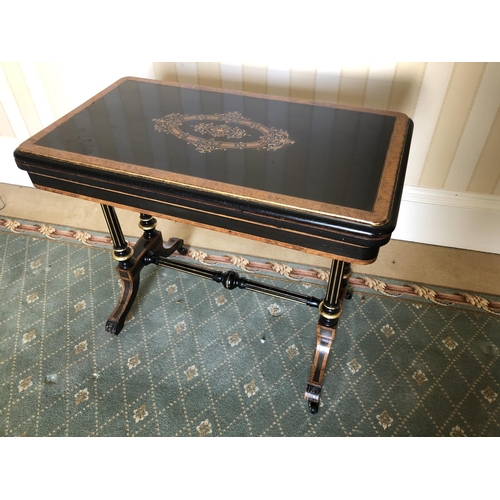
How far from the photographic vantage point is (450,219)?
1.84m

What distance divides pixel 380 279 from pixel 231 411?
826mm

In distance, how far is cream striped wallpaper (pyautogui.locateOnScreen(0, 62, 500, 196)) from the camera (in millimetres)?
1527

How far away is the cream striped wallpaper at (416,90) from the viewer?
5.01ft

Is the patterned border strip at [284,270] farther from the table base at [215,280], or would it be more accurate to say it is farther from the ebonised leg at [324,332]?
the ebonised leg at [324,332]

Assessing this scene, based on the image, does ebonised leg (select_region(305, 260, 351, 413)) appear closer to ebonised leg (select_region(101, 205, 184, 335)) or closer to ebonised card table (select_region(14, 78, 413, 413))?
ebonised card table (select_region(14, 78, 413, 413))

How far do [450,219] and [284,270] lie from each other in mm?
756

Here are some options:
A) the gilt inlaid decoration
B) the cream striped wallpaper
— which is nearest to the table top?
the gilt inlaid decoration

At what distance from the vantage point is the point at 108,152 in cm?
113

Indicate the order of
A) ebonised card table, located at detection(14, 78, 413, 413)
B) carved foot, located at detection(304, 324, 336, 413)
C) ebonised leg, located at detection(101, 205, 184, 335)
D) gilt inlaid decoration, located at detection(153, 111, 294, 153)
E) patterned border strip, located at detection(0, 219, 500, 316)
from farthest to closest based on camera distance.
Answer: patterned border strip, located at detection(0, 219, 500, 316)
ebonised leg, located at detection(101, 205, 184, 335)
carved foot, located at detection(304, 324, 336, 413)
gilt inlaid decoration, located at detection(153, 111, 294, 153)
ebonised card table, located at detection(14, 78, 413, 413)

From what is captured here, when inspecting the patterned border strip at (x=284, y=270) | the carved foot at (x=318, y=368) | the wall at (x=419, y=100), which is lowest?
the patterned border strip at (x=284, y=270)

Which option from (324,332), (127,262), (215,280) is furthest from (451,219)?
(127,262)

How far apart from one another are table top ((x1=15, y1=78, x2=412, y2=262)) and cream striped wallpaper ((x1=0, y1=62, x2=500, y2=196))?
0.34 metres

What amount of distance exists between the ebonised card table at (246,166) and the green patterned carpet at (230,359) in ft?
0.58

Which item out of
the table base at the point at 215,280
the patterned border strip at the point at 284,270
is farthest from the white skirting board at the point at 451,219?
the table base at the point at 215,280
